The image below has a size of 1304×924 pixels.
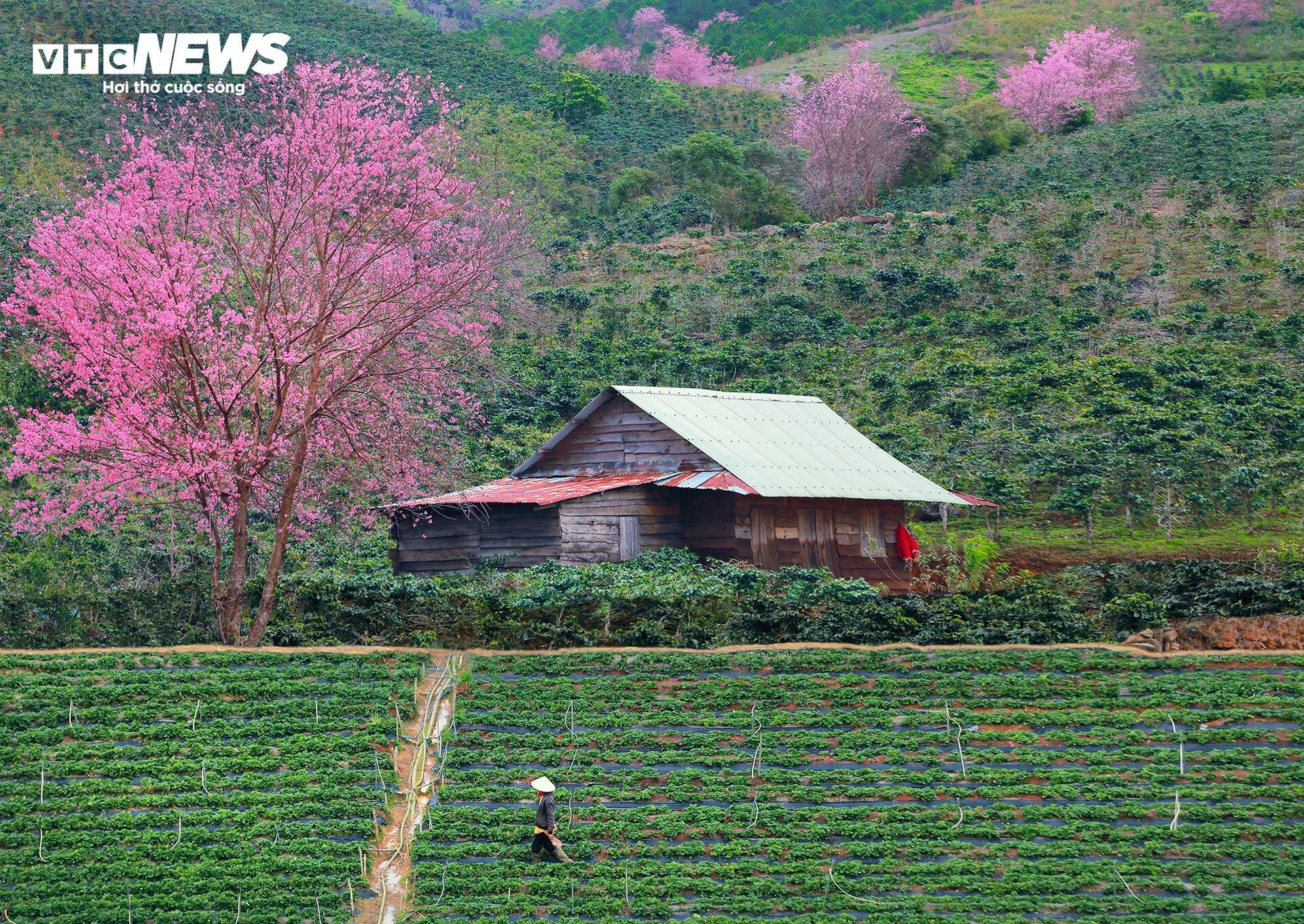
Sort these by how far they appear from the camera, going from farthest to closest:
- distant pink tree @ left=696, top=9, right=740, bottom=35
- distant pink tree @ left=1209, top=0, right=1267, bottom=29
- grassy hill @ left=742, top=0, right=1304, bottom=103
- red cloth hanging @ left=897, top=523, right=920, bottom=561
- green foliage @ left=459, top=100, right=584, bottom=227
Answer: distant pink tree @ left=696, top=9, right=740, bottom=35, distant pink tree @ left=1209, top=0, right=1267, bottom=29, grassy hill @ left=742, top=0, right=1304, bottom=103, green foliage @ left=459, top=100, right=584, bottom=227, red cloth hanging @ left=897, top=523, right=920, bottom=561

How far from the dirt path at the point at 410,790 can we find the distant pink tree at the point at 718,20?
9099 cm

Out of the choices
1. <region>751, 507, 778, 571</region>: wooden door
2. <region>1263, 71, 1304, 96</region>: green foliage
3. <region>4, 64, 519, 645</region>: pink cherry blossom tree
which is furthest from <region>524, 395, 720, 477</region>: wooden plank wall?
Answer: <region>1263, 71, 1304, 96</region>: green foliage

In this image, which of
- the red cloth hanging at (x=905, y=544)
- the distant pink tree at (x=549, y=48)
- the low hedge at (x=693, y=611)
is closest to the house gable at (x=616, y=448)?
the red cloth hanging at (x=905, y=544)

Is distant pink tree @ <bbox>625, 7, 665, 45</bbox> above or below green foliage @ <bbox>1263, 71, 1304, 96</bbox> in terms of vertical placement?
above

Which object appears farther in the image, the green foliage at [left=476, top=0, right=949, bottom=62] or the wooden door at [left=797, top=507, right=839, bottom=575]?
the green foliage at [left=476, top=0, right=949, bottom=62]

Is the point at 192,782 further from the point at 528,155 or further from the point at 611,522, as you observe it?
the point at 528,155

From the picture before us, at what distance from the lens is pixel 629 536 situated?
93.2ft

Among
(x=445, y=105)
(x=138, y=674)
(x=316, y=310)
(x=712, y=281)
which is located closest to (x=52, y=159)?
(x=712, y=281)

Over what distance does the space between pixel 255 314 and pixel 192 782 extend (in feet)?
28.9

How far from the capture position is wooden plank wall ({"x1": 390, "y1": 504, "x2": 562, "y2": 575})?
28.5 meters

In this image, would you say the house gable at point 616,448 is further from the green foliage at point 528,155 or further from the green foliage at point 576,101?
the green foliage at point 576,101

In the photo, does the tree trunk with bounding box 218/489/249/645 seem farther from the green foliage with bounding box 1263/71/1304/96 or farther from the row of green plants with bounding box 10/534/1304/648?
the green foliage with bounding box 1263/71/1304/96

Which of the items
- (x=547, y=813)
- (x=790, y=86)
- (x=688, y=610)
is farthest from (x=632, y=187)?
(x=547, y=813)

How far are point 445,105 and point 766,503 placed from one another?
10.9 meters
